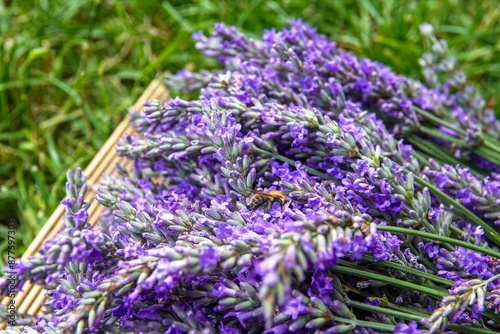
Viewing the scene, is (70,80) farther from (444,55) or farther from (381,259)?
(381,259)

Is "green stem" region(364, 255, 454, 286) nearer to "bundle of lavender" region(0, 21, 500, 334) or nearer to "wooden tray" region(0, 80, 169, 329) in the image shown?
"bundle of lavender" region(0, 21, 500, 334)

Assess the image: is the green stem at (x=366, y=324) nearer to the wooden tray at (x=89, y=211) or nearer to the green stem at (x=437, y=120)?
the green stem at (x=437, y=120)

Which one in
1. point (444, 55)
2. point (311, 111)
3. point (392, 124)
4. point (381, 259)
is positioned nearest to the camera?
point (381, 259)

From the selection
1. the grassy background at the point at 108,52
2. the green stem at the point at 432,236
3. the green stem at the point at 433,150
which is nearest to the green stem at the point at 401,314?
the green stem at the point at 432,236

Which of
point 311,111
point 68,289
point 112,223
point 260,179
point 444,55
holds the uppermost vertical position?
point 444,55

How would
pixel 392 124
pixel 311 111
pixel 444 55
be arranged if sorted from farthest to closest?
1. pixel 444 55
2. pixel 392 124
3. pixel 311 111

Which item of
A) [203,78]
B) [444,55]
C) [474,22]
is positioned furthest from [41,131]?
[474,22]
